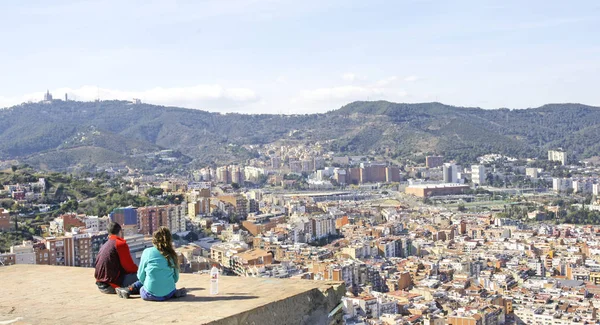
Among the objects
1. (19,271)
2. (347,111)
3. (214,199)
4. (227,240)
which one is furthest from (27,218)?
(347,111)

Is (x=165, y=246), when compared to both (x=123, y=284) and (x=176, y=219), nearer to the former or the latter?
(x=123, y=284)

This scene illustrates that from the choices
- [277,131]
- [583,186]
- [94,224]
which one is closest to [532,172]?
[583,186]

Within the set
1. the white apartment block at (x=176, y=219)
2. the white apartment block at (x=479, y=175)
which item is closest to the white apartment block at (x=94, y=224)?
the white apartment block at (x=176, y=219)

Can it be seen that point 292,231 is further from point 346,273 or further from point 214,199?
point 346,273

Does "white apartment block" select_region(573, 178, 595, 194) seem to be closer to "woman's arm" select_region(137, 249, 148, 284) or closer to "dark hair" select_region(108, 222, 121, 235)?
"dark hair" select_region(108, 222, 121, 235)

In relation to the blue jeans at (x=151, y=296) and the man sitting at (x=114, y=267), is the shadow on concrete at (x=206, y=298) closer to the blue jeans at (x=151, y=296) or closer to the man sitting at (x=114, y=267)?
the blue jeans at (x=151, y=296)

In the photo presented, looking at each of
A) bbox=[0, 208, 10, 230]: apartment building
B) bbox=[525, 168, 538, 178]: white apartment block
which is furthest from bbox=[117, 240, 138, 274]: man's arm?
bbox=[525, 168, 538, 178]: white apartment block
